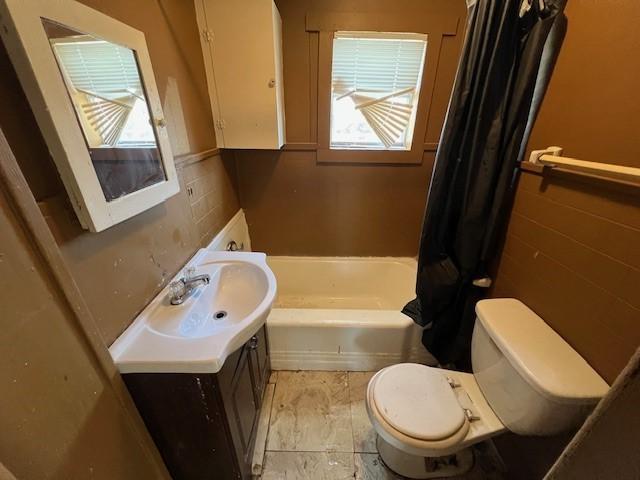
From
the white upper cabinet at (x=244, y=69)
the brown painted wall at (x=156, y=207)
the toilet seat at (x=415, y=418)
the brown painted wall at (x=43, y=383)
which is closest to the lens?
the brown painted wall at (x=43, y=383)

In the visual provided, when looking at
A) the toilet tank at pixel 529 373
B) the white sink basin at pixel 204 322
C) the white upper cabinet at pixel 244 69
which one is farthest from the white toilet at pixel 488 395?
the white upper cabinet at pixel 244 69

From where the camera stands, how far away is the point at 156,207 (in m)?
1.02

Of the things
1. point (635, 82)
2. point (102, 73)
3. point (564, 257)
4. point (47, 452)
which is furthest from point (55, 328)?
point (635, 82)

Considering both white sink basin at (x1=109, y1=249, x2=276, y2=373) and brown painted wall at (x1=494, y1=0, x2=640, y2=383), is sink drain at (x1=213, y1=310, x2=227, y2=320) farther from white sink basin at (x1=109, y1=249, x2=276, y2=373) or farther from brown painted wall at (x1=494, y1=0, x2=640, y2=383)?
brown painted wall at (x1=494, y1=0, x2=640, y2=383)

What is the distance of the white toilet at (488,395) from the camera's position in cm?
81

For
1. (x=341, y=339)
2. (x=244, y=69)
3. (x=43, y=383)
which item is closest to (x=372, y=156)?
(x=244, y=69)

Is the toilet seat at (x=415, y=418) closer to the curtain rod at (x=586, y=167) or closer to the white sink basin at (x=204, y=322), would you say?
the white sink basin at (x=204, y=322)

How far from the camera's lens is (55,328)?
58 centimetres

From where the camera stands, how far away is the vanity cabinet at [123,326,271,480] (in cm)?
79

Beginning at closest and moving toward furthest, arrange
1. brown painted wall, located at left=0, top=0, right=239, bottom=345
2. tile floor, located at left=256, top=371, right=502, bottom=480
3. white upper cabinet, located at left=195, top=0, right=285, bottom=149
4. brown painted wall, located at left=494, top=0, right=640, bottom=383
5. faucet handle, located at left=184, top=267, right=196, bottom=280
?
brown painted wall, located at left=0, top=0, right=239, bottom=345
brown painted wall, located at left=494, top=0, right=640, bottom=383
faucet handle, located at left=184, top=267, right=196, bottom=280
tile floor, located at left=256, top=371, right=502, bottom=480
white upper cabinet, located at left=195, top=0, right=285, bottom=149

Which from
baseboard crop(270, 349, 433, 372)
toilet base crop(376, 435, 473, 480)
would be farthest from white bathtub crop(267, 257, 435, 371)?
toilet base crop(376, 435, 473, 480)

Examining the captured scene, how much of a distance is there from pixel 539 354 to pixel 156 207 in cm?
144

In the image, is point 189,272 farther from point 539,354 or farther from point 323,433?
point 539,354

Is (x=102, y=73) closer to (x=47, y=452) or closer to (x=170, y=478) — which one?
(x=47, y=452)
